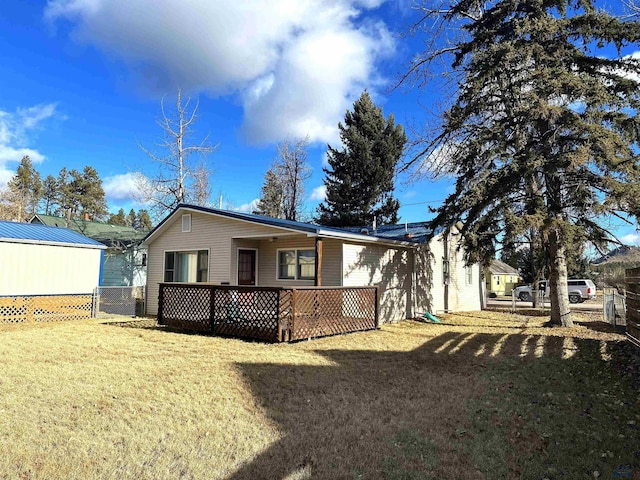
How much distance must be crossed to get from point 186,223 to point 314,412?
36.7 feet

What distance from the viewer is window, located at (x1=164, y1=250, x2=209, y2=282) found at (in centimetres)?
1424

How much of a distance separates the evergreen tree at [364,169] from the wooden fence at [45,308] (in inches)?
706

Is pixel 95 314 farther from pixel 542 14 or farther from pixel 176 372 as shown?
pixel 542 14

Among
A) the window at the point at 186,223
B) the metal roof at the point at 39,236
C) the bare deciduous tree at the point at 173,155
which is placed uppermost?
the bare deciduous tree at the point at 173,155

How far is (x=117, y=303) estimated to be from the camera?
590 inches

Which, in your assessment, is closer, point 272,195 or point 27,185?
point 272,195

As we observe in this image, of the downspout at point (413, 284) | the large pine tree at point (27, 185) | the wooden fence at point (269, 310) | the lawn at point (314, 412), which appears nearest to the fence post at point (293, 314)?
the wooden fence at point (269, 310)

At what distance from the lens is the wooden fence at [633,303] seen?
276 inches

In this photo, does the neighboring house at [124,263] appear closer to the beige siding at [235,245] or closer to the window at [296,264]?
the beige siding at [235,245]

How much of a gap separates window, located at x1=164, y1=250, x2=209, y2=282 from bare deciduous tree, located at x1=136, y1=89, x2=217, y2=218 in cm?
929

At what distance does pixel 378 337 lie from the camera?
10.2 metres

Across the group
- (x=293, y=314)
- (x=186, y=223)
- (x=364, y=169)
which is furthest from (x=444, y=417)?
(x=364, y=169)

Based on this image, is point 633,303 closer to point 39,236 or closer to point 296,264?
point 296,264

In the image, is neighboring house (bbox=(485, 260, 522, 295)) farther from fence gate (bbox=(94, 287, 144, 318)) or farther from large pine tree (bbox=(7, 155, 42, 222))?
large pine tree (bbox=(7, 155, 42, 222))
